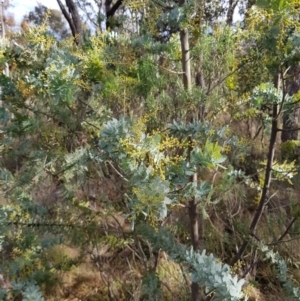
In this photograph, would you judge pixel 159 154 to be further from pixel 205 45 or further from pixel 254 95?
pixel 205 45

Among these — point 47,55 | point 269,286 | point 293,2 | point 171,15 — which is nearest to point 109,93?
point 47,55

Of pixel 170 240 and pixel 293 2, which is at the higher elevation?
pixel 293 2

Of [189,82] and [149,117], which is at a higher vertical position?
[189,82]

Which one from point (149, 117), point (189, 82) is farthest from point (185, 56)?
point (149, 117)

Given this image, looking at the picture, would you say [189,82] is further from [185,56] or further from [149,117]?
[149,117]

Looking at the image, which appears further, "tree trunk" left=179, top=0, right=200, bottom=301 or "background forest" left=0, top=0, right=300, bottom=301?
"tree trunk" left=179, top=0, right=200, bottom=301

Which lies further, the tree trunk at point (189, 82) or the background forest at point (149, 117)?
the tree trunk at point (189, 82)

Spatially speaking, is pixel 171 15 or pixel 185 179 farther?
pixel 171 15

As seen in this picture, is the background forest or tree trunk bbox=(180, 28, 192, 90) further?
tree trunk bbox=(180, 28, 192, 90)

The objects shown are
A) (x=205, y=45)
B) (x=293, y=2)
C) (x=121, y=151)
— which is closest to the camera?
(x=121, y=151)

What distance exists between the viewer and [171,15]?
1379 millimetres

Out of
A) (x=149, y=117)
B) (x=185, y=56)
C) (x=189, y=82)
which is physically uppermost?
(x=185, y=56)

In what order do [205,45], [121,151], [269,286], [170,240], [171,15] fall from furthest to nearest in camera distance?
[269,286], [205,45], [170,240], [171,15], [121,151]

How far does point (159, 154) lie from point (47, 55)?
0.70 m
